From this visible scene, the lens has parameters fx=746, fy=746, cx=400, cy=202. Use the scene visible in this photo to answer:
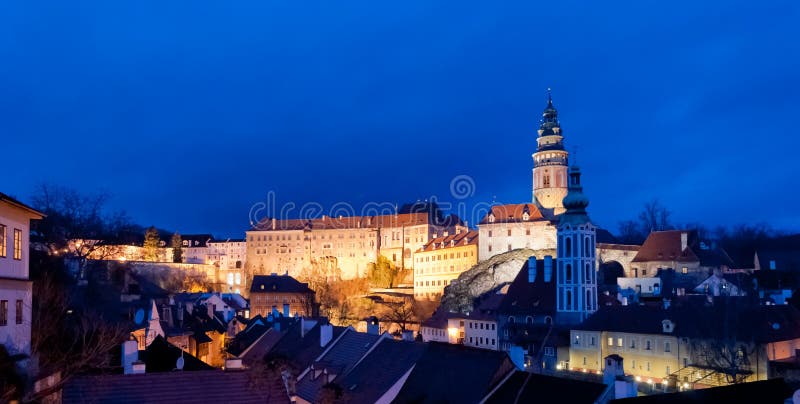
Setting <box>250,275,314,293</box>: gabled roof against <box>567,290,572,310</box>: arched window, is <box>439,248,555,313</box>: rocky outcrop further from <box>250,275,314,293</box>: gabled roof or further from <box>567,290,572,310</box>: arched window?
<box>567,290,572,310</box>: arched window

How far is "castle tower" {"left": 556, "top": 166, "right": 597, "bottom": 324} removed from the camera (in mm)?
58000

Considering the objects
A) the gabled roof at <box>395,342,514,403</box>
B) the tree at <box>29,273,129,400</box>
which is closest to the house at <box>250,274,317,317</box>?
the gabled roof at <box>395,342,514,403</box>

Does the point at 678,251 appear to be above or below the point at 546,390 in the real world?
above

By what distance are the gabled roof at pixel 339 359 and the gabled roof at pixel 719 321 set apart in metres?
Result: 20.5

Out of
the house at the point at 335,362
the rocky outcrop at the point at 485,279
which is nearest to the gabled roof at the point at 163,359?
the house at the point at 335,362

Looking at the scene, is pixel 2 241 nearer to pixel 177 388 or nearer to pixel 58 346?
pixel 58 346

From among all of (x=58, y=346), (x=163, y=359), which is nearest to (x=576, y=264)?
(x=163, y=359)

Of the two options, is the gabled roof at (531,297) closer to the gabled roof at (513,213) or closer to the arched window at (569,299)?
the arched window at (569,299)

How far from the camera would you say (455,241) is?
9975 centimetres

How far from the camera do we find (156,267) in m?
110

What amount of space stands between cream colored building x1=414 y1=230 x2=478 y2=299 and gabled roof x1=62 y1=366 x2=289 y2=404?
7680 cm

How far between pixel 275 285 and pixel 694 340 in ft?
185

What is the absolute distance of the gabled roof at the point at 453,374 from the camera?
1936 cm

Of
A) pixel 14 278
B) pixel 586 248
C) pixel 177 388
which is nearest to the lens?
pixel 14 278
